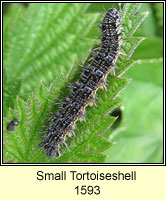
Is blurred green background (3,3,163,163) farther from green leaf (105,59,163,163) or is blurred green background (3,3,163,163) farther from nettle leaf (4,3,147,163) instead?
nettle leaf (4,3,147,163)

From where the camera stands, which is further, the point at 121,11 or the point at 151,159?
the point at 151,159

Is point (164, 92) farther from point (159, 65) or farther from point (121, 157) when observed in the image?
point (121, 157)

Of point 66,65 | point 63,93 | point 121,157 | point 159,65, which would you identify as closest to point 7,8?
point 66,65

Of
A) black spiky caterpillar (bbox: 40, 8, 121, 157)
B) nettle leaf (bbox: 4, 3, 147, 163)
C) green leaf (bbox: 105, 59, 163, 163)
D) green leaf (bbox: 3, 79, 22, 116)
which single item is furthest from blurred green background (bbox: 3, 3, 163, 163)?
green leaf (bbox: 3, 79, 22, 116)

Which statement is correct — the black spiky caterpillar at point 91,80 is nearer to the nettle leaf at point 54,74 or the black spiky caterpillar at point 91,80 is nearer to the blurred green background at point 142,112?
the nettle leaf at point 54,74

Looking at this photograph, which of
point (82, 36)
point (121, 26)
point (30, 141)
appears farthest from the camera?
point (82, 36)

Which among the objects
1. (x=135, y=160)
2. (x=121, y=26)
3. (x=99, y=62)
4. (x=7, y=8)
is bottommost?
(x=135, y=160)
